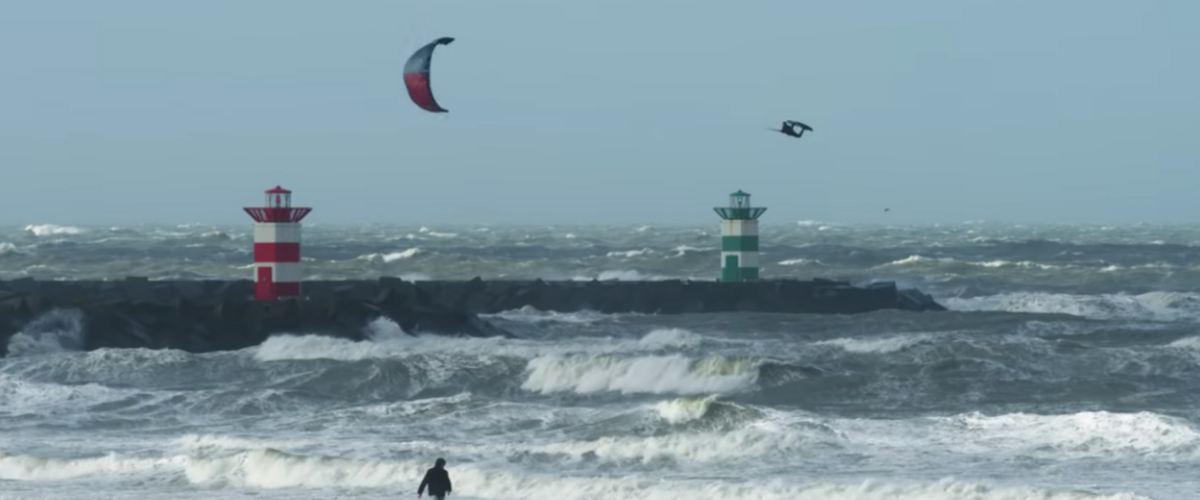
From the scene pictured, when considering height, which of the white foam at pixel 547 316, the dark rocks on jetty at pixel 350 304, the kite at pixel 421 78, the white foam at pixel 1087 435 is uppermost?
the kite at pixel 421 78

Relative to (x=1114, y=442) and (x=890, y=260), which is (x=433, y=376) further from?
(x=890, y=260)

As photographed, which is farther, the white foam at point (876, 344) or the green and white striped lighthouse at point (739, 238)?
the green and white striped lighthouse at point (739, 238)

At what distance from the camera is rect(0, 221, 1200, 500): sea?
46.1ft

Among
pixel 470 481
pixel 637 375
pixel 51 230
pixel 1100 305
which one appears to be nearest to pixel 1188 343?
pixel 637 375

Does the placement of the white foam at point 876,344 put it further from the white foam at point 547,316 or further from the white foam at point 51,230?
the white foam at point 51,230

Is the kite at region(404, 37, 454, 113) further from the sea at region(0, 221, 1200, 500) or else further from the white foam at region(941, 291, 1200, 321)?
the white foam at region(941, 291, 1200, 321)

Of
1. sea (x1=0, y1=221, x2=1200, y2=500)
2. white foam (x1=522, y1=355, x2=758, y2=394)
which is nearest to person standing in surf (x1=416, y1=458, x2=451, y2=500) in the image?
sea (x1=0, y1=221, x2=1200, y2=500)

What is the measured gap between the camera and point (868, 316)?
91.0 ft

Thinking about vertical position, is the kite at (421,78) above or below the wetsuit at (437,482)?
above

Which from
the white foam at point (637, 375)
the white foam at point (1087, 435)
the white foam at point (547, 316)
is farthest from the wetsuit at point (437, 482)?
the white foam at point (547, 316)

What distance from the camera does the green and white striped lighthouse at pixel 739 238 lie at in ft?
92.8

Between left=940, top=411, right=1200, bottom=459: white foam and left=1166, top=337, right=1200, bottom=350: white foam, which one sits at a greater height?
left=1166, top=337, right=1200, bottom=350: white foam

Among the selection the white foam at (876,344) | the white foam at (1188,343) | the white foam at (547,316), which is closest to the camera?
the white foam at (1188,343)

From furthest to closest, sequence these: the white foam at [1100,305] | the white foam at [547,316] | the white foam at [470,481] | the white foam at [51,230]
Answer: the white foam at [51,230] < the white foam at [1100,305] < the white foam at [547,316] < the white foam at [470,481]
